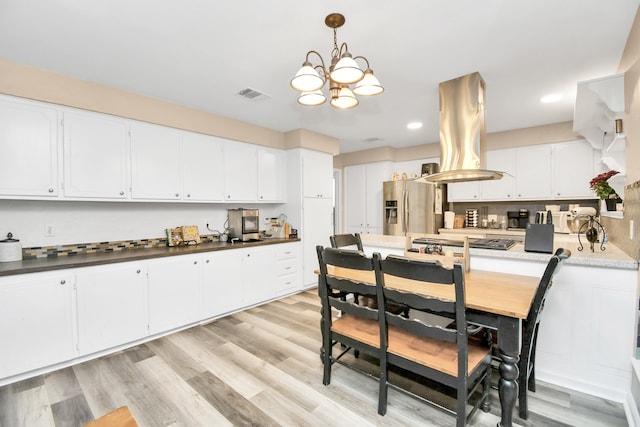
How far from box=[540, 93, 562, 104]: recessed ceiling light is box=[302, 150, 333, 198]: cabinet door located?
2903 mm

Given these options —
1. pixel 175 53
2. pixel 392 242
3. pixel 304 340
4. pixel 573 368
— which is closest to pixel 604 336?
pixel 573 368

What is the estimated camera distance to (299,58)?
2369 millimetres

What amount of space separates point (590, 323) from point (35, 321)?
410 centimetres

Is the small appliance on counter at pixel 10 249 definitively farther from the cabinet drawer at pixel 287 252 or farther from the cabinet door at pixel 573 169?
the cabinet door at pixel 573 169

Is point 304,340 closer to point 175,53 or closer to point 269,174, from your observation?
point 269,174

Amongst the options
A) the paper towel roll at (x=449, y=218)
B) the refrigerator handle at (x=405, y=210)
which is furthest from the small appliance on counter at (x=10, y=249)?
the paper towel roll at (x=449, y=218)

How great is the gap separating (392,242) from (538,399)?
1.62 m

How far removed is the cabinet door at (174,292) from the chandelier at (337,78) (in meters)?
2.18

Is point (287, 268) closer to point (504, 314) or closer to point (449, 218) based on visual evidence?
point (449, 218)

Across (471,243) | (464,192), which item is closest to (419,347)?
(471,243)

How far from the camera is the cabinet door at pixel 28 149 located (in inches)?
92.8

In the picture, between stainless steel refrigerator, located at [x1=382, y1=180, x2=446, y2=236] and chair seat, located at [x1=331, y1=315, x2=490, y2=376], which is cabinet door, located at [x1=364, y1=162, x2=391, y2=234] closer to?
stainless steel refrigerator, located at [x1=382, y1=180, x2=446, y2=236]

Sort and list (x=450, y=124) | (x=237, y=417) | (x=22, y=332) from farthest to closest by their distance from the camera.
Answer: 1. (x=450, y=124)
2. (x=22, y=332)
3. (x=237, y=417)

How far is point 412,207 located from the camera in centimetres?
515
